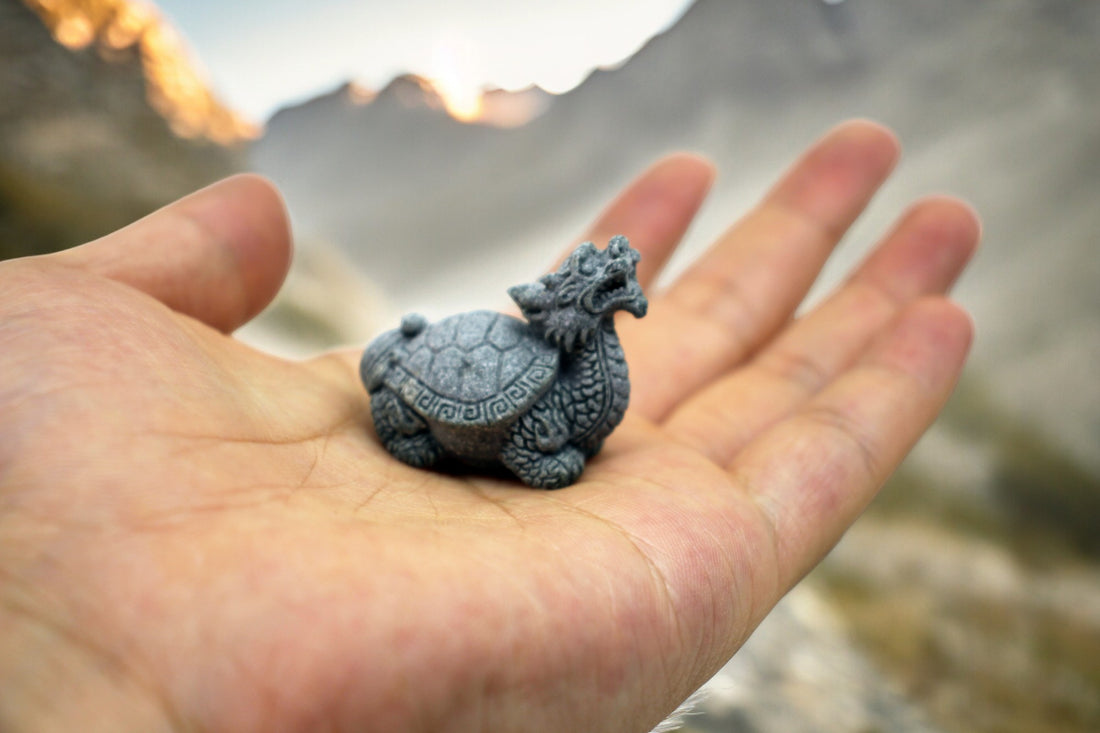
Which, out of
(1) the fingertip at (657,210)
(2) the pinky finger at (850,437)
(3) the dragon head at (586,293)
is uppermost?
(1) the fingertip at (657,210)

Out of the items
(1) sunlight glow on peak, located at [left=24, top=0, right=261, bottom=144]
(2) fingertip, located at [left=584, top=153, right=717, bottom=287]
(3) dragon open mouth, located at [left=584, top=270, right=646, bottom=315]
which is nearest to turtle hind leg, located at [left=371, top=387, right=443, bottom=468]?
(3) dragon open mouth, located at [left=584, top=270, right=646, bottom=315]

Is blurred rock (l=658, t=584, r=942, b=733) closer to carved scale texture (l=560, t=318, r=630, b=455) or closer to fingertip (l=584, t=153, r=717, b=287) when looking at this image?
carved scale texture (l=560, t=318, r=630, b=455)

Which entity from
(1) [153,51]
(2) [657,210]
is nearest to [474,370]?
(2) [657,210]

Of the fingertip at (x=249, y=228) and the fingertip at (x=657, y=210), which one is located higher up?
the fingertip at (x=657, y=210)

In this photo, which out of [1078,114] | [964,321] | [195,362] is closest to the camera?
[195,362]

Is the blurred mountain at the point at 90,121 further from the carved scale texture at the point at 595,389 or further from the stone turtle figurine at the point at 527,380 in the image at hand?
the carved scale texture at the point at 595,389

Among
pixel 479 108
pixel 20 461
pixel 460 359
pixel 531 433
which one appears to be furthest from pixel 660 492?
pixel 479 108

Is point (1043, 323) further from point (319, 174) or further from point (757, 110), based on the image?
point (319, 174)

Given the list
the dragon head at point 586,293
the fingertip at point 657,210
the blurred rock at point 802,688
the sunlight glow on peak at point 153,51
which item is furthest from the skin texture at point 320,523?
the sunlight glow on peak at point 153,51
